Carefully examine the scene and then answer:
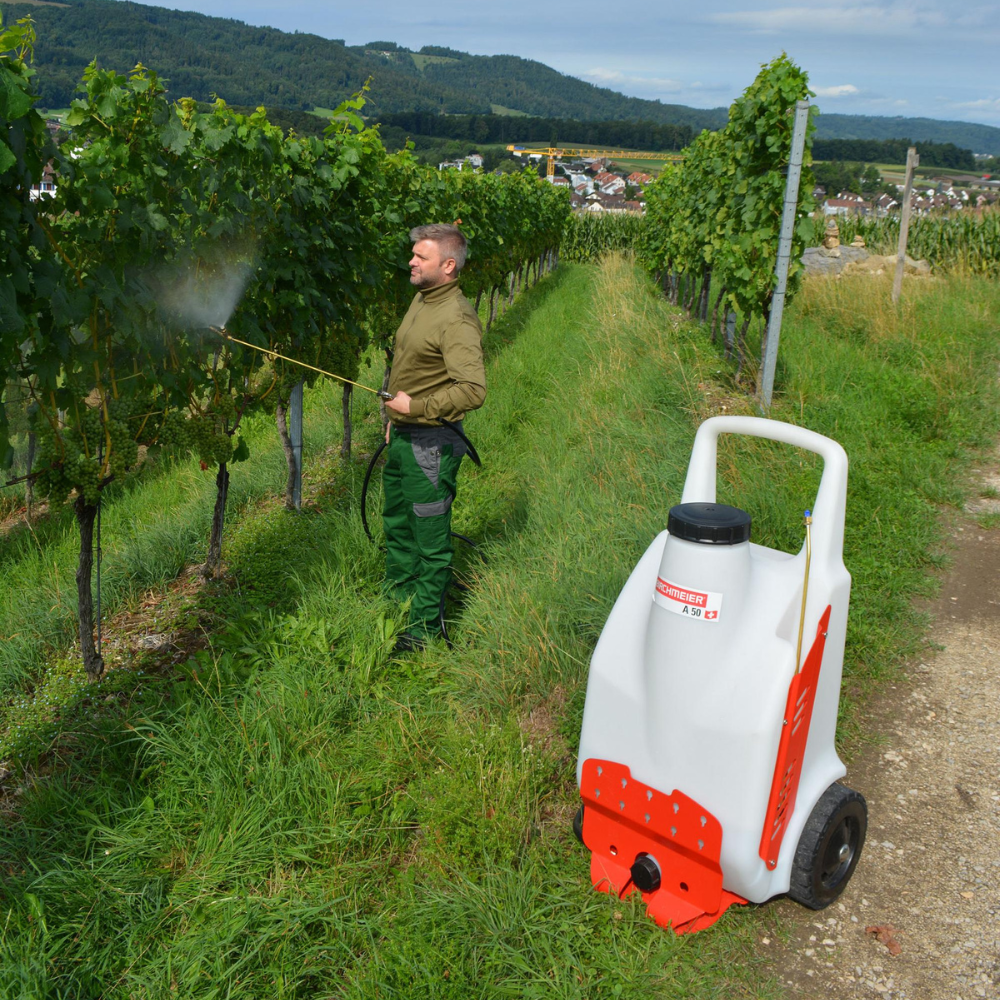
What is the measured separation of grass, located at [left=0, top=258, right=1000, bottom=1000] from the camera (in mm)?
2166

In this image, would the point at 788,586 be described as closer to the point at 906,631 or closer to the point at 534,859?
the point at 534,859

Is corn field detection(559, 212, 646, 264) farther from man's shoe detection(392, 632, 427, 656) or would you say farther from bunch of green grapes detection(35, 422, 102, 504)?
bunch of green grapes detection(35, 422, 102, 504)

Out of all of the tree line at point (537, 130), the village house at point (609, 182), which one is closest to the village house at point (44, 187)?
the village house at point (609, 182)

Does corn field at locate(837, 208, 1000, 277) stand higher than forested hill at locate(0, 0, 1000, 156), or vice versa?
forested hill at locate(0, 0, 1000, 156)

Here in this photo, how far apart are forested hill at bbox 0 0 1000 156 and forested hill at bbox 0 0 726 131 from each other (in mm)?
93

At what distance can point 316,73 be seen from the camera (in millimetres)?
77312

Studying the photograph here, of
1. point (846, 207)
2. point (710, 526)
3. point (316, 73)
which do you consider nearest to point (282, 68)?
point (316, 73)

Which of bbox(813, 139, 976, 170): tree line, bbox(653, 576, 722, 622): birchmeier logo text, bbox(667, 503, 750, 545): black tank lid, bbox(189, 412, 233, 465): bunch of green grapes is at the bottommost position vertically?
bbox(189, 412, 233, 465): bunch of green grapes

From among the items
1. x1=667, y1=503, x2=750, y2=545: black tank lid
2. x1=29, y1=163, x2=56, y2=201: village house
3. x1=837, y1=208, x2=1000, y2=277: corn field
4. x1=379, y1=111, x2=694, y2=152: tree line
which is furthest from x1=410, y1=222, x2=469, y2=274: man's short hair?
x1=379, y1=111, x2=694, y2=152: tree line

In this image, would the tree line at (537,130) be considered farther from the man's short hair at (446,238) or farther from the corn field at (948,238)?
the man's short hair at (446,238)

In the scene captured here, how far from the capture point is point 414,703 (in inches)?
126

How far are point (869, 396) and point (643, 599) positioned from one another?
16.5ft

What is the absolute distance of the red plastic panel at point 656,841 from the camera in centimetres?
215

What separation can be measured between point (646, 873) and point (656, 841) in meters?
0.09
